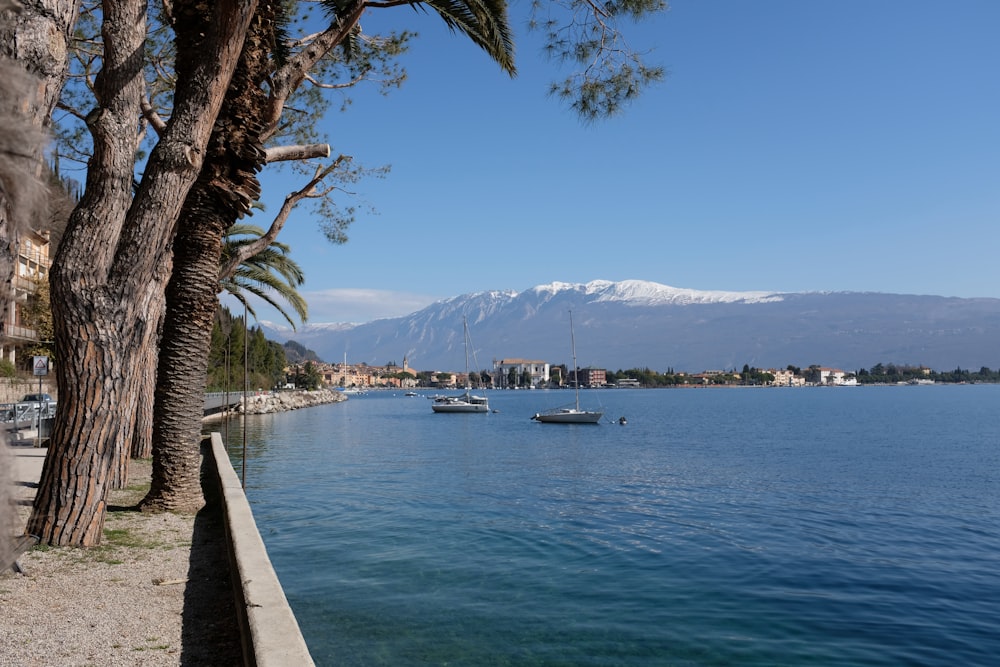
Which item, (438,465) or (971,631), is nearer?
(971,631)

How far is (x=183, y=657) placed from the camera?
15.2ft

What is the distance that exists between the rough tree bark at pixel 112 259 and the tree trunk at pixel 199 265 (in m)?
1.50

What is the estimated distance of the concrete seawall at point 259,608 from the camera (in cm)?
409

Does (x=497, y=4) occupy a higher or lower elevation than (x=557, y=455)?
higher

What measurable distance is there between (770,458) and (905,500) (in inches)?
474

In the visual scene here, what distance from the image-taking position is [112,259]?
6.88m

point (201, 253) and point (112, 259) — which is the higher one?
point (201, 253)

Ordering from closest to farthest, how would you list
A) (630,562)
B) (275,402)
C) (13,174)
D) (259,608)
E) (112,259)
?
(13,174) < (259,608) < (112,259) < (630,562) < (275,402)

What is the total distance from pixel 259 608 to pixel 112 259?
3.75m

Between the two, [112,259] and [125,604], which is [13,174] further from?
[112,259]

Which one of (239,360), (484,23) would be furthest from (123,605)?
(239,360)

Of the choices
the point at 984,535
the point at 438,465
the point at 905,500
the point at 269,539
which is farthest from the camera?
the point at 438,465

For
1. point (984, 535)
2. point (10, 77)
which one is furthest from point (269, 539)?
point (984, 535)

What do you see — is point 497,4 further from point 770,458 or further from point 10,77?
point 770,458
